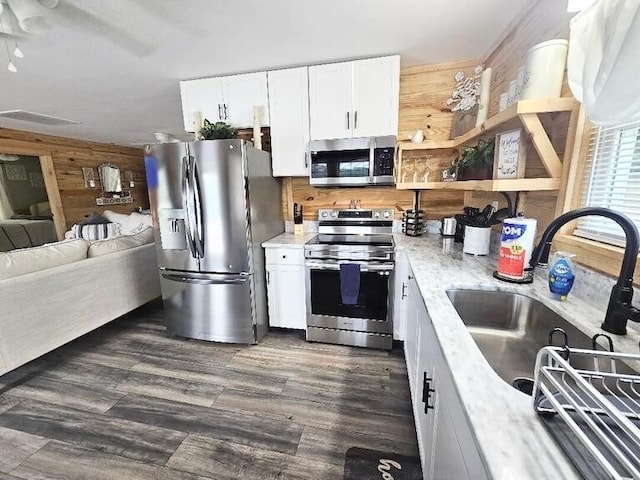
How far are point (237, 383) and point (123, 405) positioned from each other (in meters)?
0.72

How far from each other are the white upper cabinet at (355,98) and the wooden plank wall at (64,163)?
201 inches

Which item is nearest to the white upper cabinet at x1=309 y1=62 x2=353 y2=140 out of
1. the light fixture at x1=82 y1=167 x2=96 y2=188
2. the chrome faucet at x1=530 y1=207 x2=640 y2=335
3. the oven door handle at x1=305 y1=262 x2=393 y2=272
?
the oven door handle at x1=305 y1=262 x2=393 y2=272

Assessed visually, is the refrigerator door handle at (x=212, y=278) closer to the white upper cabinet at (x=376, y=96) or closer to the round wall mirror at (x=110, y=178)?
the white upper cabinet at (x=376, y=96)

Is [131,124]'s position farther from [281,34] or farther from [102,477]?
[102,477]

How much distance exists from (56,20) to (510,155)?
271cm

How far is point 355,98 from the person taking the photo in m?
2.41

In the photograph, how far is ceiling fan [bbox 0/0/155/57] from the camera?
1431mm

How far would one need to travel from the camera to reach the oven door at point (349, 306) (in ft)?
7.46

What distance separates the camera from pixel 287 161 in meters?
2.65

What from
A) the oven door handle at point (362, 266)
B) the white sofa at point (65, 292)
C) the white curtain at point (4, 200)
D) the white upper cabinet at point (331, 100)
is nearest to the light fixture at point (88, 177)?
the white curtain at point (4, 200)

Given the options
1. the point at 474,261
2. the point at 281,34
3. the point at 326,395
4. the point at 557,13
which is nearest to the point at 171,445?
the point at 326,395

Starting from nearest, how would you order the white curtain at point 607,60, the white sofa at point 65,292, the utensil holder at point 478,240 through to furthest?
the white curtain at point 607,60, the utensil holder at point 478,240, the white sofa at point 65,292

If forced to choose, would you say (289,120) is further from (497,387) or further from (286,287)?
(497,387)

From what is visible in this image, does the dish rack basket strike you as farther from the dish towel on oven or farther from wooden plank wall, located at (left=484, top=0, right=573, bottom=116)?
the dish towel on oven
